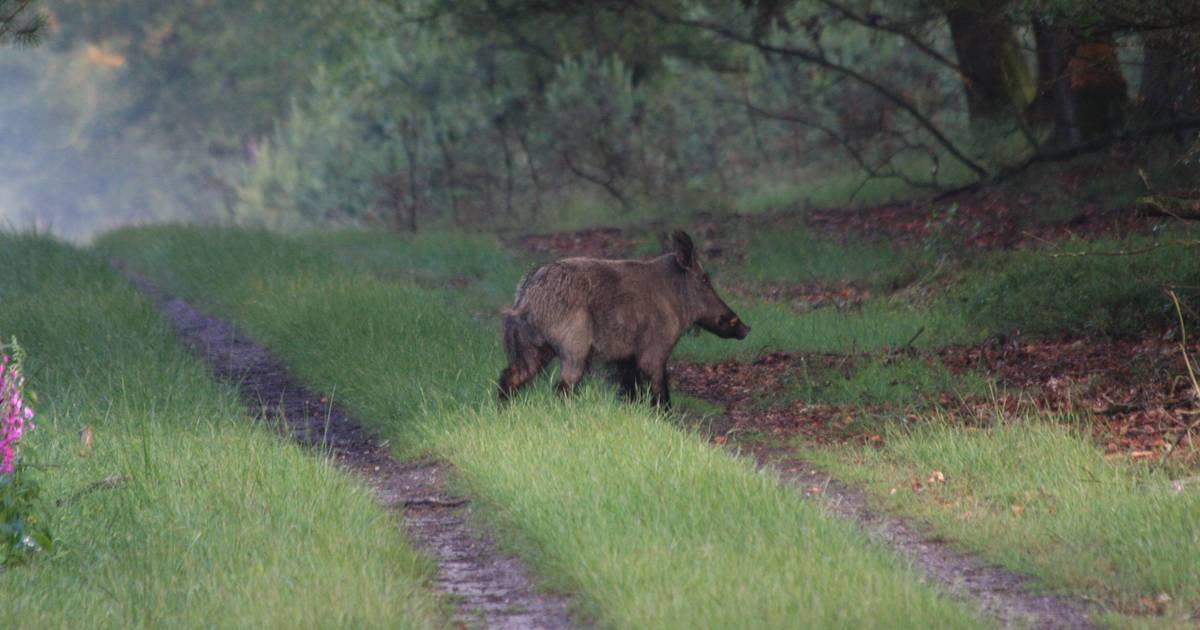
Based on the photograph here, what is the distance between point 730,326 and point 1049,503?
3542mm

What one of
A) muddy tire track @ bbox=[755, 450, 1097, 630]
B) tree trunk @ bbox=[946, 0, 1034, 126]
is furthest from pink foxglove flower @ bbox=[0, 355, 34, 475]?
tree trunk @ bbox=[946, 0, 1034, 126]

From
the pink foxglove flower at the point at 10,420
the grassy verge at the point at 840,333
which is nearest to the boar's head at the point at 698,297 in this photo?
the grassy verge at the point at 840,333

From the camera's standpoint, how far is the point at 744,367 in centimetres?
1229

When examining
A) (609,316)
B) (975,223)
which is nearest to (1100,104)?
(975,223)

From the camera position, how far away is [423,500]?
8055 mm

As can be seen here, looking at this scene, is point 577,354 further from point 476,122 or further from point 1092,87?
point 476,122

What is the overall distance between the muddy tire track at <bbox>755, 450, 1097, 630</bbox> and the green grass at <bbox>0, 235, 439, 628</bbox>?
2280 millimetres

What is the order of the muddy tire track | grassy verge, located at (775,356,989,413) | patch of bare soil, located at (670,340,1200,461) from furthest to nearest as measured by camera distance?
grassy verge, located at (775,356,989,413) → patch of bare soil, located at (670,340,1200,461) → the muddy tire track

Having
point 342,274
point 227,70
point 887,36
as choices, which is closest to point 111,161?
point 227,70

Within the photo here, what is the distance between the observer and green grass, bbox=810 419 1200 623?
6.19 m

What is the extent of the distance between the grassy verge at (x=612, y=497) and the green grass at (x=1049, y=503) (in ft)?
2.56

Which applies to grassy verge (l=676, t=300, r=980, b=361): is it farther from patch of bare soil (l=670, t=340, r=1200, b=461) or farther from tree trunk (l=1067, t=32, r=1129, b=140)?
tree trunk (l=1067, t=32, r=1129, b=140)

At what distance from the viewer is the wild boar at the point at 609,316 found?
30.6ft

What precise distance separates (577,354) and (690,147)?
20.5m
